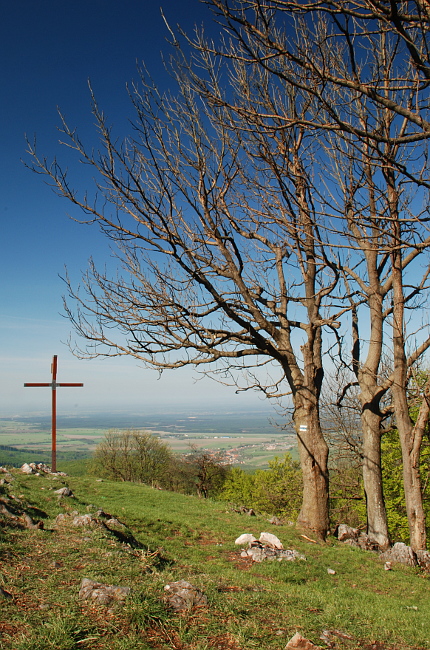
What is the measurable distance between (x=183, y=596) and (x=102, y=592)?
28.5 inches

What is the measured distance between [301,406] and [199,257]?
4.29 meters

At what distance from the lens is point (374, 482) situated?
33.4 feet

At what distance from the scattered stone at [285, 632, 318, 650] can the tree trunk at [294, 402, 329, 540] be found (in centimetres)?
669

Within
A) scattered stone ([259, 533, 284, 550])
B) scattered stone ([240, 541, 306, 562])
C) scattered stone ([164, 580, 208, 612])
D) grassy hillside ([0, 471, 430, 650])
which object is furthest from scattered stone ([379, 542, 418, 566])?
A: scattered stone ([164, 580, 208, 612])

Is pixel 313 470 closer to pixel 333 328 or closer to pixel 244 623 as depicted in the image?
pixel 333 328

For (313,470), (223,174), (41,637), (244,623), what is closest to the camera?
(41,637)

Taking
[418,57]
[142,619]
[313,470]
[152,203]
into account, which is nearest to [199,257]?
[152,203]

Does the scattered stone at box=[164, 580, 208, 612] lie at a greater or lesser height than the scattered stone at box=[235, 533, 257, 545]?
greater

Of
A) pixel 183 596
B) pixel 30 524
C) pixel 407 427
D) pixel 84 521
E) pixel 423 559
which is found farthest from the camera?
pixel 407 427

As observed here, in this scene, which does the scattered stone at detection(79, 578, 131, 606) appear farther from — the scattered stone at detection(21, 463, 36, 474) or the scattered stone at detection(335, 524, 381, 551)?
the scattered stone at detection(21, 463, 36, 474)

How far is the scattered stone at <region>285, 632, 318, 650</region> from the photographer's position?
126 inches

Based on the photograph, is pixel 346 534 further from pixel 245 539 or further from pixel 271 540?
pixel 245 539

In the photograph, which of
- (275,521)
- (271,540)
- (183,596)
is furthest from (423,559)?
(183,596)

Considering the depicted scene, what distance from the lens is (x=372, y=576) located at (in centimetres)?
729
